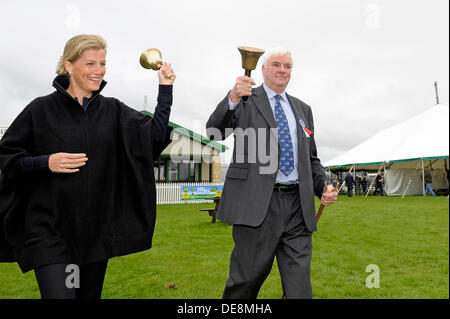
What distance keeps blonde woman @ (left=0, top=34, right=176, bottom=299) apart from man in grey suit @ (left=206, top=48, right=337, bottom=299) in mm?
598

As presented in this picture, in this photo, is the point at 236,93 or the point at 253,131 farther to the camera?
the point at 253,131

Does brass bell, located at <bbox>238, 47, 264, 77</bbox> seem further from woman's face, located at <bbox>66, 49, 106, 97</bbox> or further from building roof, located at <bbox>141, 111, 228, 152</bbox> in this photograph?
building roof, located at <bbox>141, 111, 228, 152</bbox>

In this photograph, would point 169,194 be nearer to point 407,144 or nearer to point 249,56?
point 407,144

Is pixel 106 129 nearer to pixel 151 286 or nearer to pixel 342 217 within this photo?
pixel 151 286

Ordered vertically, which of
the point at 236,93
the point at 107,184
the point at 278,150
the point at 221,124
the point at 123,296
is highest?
the point at 236,93

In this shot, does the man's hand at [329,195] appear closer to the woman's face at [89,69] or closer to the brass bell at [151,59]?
the brass bell at [151,59]

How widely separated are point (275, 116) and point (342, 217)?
33.2ft

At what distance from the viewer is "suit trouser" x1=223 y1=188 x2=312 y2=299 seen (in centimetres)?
275

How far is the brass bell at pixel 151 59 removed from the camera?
7.96ft

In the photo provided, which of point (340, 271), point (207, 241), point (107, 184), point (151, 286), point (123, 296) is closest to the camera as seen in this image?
point (107, 184)

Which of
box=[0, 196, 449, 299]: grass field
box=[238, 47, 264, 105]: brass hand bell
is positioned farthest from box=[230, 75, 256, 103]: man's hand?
box=[0, 196, 449, 299]: grass field

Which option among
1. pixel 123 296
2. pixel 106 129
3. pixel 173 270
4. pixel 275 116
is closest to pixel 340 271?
pixel 173 270

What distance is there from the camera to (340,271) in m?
5.56

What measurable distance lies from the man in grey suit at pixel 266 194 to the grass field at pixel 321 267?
181 centimetres
